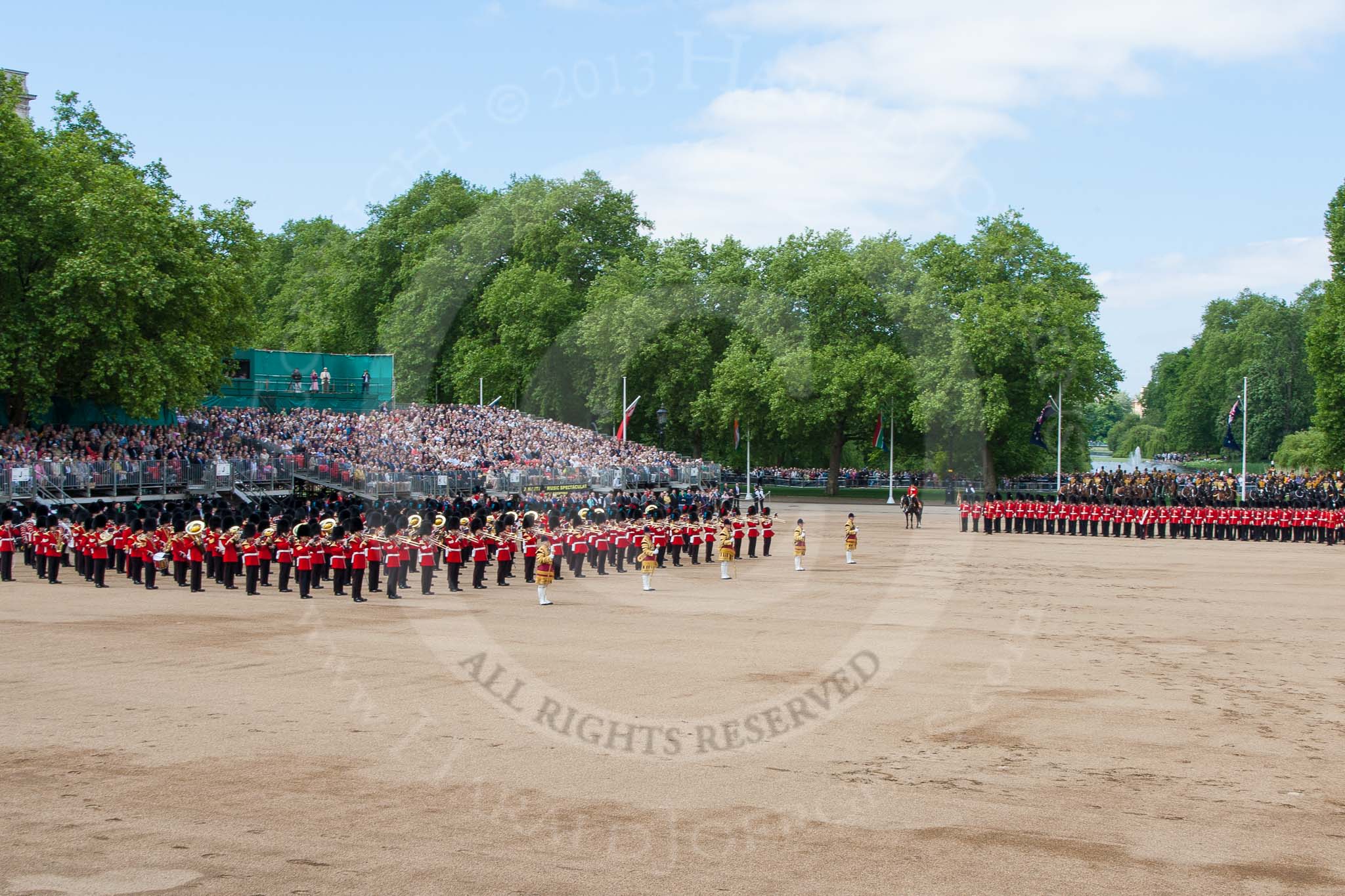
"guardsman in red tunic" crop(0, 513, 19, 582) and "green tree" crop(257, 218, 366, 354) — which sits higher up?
"green tree" crop(257, 218, 366, 354)

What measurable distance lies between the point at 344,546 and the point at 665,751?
44.2 feet

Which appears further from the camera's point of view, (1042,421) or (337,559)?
(1042,421)

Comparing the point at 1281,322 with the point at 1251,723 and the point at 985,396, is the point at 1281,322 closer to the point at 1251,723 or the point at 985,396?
the point at 985,396

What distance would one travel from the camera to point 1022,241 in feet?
186

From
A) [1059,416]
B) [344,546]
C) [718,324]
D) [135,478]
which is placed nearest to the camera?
[344,546]

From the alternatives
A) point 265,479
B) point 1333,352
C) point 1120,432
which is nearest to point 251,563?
point 265,479

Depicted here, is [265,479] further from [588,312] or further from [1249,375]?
[1249,375]

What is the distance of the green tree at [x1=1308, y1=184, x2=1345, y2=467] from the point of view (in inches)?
1986

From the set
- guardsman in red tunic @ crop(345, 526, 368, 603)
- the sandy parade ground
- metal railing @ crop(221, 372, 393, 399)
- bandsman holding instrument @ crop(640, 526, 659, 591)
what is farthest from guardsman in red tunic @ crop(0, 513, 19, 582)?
metal railing @ crop(221, 372, 393, 399)

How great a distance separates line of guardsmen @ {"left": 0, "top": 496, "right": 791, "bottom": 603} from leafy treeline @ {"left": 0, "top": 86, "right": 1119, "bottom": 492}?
9.65 m

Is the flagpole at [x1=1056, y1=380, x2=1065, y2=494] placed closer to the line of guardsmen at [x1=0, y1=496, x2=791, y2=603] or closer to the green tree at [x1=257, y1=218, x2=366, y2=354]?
the line of guardsmen at [x1=0, y1=496, x2=791, y2=603]

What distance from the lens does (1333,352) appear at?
50.2 m

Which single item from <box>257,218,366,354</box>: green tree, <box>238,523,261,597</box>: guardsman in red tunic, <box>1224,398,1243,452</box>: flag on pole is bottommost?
<box>238,523,261,597</box>: guardsman in red tunic

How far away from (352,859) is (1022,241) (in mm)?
54055
